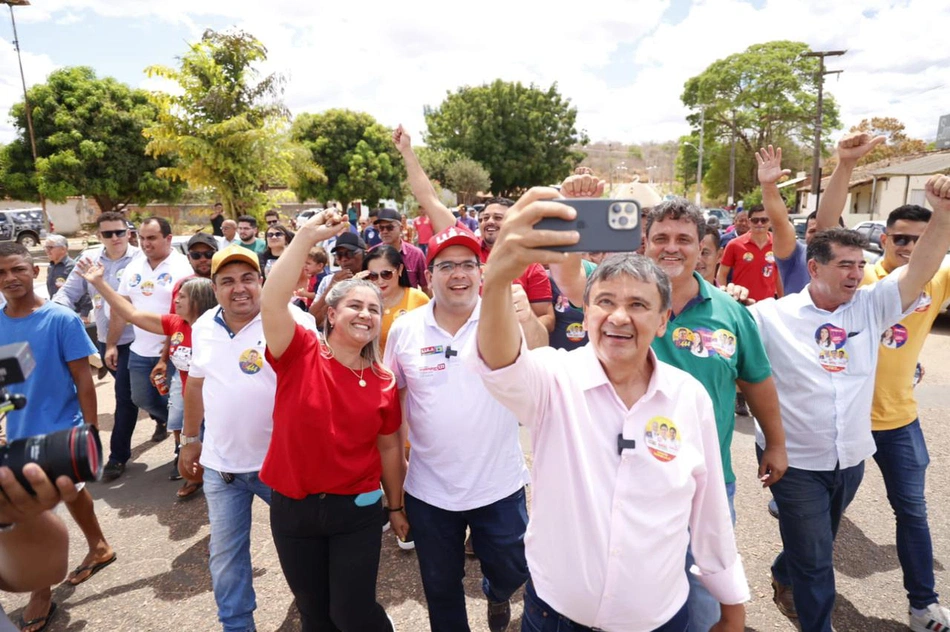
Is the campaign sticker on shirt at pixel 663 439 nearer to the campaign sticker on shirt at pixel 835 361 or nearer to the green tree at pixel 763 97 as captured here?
the campaign sticker on shirt at pixel 835 361

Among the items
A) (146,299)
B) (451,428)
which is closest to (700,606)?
(451,428)

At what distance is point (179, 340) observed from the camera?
390cm

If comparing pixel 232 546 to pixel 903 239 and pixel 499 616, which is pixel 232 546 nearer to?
pixel 499 616

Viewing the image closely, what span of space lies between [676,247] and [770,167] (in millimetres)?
1427

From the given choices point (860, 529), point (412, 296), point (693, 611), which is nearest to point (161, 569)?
point (412, 296)

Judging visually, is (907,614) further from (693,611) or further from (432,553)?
(432,553)

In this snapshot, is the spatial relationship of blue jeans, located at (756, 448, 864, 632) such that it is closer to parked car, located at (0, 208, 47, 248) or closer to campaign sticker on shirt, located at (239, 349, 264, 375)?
campaign sticker on shirt, located at (239, 349, 264, 375)

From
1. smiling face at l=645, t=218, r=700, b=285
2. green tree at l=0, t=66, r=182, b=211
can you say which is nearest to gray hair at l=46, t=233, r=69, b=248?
smiling face at l=645, t=218, r=700, b=285

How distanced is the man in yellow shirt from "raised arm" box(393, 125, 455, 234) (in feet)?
8.62

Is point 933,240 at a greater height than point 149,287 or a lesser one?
greater

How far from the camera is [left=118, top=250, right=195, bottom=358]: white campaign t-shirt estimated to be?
186 inches

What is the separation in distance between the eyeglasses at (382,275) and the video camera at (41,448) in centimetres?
241

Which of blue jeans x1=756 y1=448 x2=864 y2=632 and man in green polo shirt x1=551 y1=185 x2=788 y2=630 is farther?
blue jeans x1=756 y1=448 x2=864 y2=632

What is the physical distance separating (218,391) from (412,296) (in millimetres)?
1567
